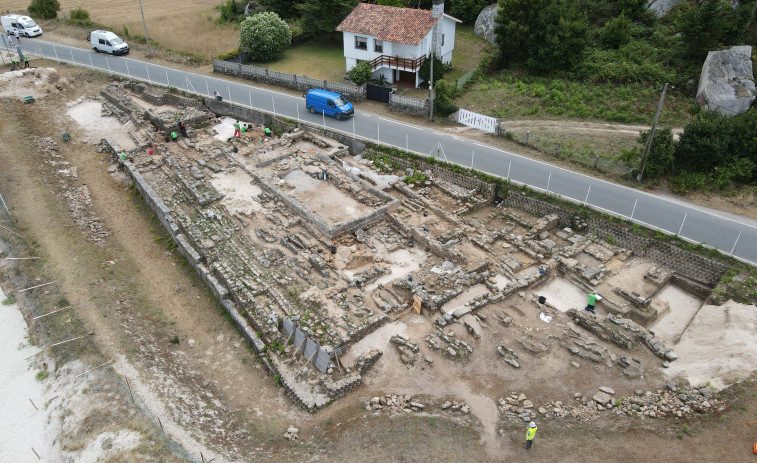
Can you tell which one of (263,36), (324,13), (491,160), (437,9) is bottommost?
(491,160)

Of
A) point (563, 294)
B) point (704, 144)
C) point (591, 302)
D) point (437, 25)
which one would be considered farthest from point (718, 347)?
point (437, 25)

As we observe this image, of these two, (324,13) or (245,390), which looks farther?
(324,13)

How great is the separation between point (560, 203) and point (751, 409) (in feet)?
46.8

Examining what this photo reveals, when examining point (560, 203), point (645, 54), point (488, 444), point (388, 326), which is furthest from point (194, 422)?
point (645, 54)

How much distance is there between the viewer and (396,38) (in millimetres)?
41469

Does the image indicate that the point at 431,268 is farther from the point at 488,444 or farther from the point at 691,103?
the point at 691,103

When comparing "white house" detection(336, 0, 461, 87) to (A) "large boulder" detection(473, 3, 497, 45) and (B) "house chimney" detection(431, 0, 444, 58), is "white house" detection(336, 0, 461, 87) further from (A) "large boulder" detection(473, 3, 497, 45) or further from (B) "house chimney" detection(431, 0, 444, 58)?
(A) "large boulder" detection(473, 3, 497, 45)

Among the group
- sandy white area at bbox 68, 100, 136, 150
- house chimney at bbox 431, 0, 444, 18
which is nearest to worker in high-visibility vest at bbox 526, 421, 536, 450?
sandy white area at bbox 68, 100, 136, 150

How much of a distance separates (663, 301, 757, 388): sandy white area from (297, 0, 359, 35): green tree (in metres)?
41.1

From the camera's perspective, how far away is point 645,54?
41.2 meters

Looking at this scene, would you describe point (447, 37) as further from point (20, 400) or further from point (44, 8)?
point (44, 8)

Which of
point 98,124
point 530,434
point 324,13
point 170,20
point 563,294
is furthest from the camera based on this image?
point 170,20

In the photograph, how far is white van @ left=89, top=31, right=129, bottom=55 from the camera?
4856 cm

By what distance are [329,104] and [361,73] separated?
5173mm
